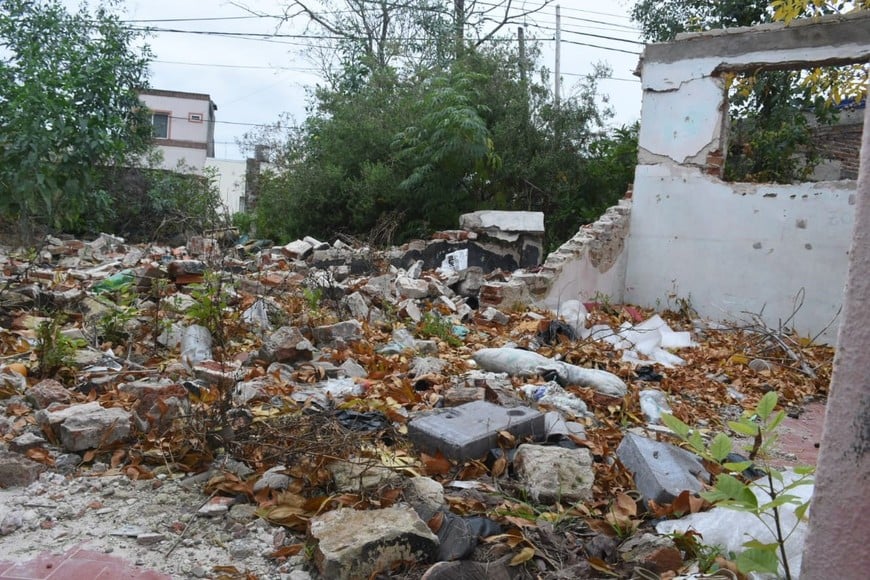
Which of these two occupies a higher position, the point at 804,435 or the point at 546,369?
the point at 546,369

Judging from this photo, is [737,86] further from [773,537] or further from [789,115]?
[773,537]

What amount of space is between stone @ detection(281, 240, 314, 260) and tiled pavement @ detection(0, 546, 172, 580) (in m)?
7.86

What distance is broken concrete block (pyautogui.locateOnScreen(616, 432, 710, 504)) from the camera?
275 cm

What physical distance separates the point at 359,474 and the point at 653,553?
1110 millimetres

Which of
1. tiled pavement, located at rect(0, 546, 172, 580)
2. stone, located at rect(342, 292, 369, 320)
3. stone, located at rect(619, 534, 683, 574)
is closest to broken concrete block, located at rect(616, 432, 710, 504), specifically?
stone, located at rect(619, 534, 683, 574)

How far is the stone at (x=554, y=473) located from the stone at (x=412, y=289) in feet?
14.4

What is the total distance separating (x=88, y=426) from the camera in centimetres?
305

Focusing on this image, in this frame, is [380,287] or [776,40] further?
[776,40]

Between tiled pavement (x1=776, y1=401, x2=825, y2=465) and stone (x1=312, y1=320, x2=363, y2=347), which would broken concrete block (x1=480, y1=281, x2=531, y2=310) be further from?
tiled pavement (x1=776, y1=401, x2=825, y2=465)

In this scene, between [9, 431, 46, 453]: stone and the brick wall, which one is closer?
[9, 431, 46, 453]: stone

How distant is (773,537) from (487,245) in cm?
752

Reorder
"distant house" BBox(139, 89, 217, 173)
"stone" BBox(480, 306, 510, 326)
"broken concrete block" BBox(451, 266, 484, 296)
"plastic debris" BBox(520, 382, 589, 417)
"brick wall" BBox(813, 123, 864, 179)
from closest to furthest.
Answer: "plastic debris" BBox(520, 382, 589, 417)
"stone" BBox(480, 306, 510, 326)
"broken concrete block" BBox(451, 266, 484, 296)
"brick wall" BBox(813, 123, 864, 179)
"distant house" BBox(139, 89, 217, 173)

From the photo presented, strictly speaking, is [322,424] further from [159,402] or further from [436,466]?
[159,402]

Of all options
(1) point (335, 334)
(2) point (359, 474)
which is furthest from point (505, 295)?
(2) point (359, 474)
